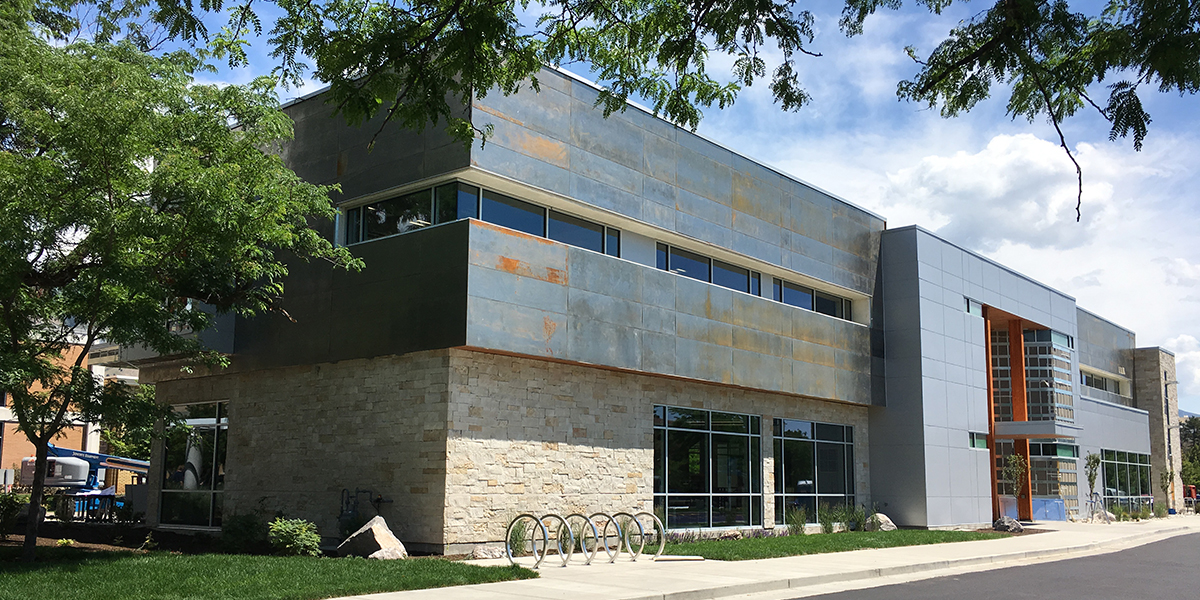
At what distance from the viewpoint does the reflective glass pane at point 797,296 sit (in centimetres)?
2764

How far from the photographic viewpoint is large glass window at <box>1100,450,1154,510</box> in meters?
44.6

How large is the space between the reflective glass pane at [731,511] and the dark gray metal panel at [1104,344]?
27.5 m

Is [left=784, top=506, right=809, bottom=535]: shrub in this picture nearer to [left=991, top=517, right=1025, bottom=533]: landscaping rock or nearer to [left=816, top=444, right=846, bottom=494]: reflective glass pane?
[left=816, top=444, right=846, bottom=494]: reflective glass pane

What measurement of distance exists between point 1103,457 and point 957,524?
18.4 meters

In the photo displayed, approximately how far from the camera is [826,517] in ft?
89.4

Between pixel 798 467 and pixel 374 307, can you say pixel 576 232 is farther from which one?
pixel 798 467

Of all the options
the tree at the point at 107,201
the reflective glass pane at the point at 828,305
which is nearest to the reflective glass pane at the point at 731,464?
the reflective glass pane at the point at 828,305

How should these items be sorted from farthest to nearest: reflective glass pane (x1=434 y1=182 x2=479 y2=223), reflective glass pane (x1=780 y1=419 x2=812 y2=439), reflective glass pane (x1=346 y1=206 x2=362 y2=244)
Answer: reflective glass pane (x1=780 y1=419 x2=812 y2=439), reflective glass pane (x1=346 y1=206 x2=362 y2=244), reflective glass pane (x1=434 y1=182 x2=479 y2=223)

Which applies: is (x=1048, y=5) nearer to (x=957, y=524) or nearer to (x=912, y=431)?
(x=912, y=431)

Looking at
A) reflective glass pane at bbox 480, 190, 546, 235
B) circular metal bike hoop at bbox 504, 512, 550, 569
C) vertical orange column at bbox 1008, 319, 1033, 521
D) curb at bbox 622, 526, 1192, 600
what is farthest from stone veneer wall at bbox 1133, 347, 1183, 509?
circular metal bike hoop at bbox 504, 512, 550, 569

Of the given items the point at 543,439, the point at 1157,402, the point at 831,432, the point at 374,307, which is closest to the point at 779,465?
the point at 831,432

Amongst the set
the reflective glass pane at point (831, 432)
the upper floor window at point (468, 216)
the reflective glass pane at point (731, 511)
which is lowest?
the reflective glass pane at point (731, 511)

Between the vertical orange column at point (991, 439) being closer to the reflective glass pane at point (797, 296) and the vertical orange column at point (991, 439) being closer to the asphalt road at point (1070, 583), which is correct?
the reflective glass pane at point (797, 296)

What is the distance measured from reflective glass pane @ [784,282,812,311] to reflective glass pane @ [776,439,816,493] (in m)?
3.96
